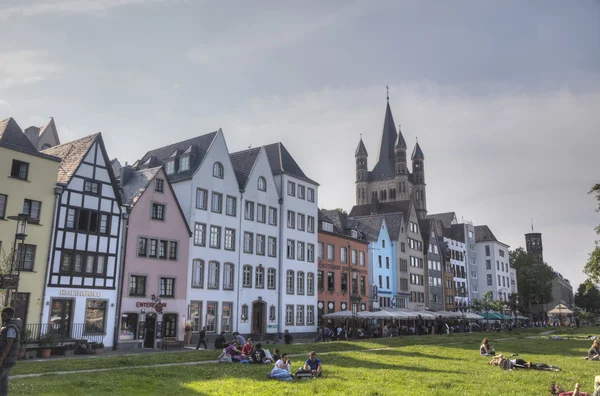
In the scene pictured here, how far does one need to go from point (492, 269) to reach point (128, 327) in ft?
304

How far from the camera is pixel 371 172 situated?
153 m

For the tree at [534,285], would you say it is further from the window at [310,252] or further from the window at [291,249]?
the window at [291,249]

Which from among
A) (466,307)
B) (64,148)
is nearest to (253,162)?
(64,148)

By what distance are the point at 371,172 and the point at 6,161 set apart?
415ft

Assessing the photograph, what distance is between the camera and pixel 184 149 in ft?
163

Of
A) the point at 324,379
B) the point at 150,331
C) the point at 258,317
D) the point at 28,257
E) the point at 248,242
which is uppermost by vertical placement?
the point at 248,242

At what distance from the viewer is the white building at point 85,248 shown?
1337 inches

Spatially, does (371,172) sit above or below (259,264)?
above

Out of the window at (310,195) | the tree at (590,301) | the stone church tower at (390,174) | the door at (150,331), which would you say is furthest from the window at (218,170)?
the tree at (590,301)

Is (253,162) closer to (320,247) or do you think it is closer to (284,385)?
(320,247)

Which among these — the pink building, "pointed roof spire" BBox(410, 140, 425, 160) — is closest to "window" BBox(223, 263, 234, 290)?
the pink building

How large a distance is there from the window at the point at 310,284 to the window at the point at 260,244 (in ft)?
25.4

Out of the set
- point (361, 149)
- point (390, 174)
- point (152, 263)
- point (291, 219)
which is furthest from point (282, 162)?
point (361, 149)

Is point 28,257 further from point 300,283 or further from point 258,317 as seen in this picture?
point 300,283
